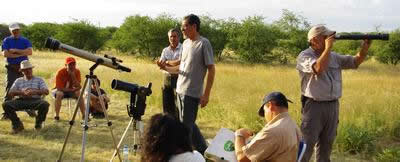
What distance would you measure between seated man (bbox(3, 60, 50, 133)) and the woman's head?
4813 millimetres

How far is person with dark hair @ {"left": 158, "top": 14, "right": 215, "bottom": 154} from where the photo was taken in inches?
185

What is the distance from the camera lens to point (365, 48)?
409 cm

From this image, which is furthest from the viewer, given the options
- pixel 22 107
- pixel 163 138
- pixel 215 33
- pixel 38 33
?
pixel 38 33

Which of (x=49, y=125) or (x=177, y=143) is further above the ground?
(x=177, y=143)

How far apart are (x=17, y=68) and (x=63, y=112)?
1.40m

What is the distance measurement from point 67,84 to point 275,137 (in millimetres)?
5271

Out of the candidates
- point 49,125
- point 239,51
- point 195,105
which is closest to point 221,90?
point 49,125

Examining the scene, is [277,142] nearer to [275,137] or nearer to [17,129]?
[275,137]

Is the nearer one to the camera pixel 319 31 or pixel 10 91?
pixel 319 31

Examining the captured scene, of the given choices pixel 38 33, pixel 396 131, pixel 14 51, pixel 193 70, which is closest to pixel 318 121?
pixel 193 70

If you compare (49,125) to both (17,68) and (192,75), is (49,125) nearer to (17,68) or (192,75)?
(17,68)

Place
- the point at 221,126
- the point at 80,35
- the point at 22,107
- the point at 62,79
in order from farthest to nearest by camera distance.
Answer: the point at 80,35 < the point at 62,79 < the point at 221,126 < the point at 22,107

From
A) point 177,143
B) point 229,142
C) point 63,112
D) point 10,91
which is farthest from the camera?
point 63,112

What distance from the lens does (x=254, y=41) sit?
1165 inches
